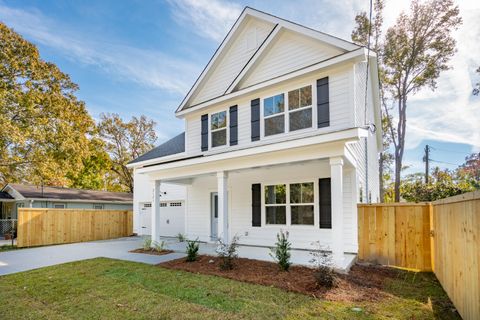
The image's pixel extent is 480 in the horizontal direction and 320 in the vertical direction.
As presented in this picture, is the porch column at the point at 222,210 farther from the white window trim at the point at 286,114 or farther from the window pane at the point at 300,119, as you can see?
the window pane at the point at 300,119

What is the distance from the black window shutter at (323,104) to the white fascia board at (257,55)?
99.0 inches

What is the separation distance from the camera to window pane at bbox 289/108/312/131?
9312mm

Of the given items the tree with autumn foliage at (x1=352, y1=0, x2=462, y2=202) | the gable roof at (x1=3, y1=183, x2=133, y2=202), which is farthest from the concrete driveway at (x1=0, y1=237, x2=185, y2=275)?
the tree with autumn foliage at (x1=352, y1=0, x2=462, y2=202)

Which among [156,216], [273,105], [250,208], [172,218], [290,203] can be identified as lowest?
[172,218]

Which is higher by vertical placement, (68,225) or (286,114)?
(286,114)

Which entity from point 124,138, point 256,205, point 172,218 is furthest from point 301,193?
point 124,138

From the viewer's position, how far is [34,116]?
1496 centimetres

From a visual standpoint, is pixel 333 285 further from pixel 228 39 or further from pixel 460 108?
pixel 460 108

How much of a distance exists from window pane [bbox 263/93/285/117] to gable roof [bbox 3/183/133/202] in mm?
16606

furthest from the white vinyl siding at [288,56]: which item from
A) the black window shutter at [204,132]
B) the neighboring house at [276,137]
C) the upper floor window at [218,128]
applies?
the black window shutter at [204,132]

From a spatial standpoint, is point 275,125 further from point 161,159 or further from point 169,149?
point 169,149

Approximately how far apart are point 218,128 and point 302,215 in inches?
188

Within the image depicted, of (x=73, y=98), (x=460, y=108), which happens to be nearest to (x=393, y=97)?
(x=460, y=108)

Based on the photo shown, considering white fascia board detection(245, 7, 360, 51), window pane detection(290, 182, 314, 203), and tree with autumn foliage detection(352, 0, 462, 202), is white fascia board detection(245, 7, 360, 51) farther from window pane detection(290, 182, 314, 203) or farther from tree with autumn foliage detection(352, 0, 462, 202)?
tree with autumn foliage detection(352, 0, 462, 202)
